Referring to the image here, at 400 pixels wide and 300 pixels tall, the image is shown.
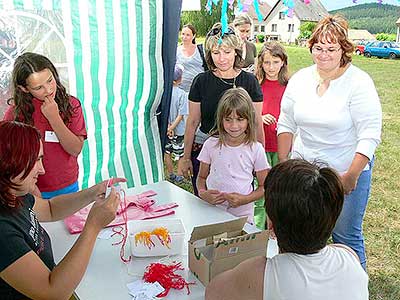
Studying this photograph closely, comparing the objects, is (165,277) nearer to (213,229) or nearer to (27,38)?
(213,229)

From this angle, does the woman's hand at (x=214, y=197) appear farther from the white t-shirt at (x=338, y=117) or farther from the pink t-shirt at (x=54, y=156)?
the pink t-shirt at (x=54, y=156)

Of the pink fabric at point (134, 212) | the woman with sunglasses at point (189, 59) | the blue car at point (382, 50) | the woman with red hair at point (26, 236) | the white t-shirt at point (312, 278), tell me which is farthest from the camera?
the blue car at point (382, 50)

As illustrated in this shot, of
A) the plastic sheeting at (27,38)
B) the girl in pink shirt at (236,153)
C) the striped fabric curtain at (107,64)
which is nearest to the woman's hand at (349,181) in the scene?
Answer: the girl in pink shirt at (236,153)

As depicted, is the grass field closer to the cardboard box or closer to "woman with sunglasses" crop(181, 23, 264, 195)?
"woman with sunglasses" crop(181, 23, 264, 195)

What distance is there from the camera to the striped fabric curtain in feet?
8.75

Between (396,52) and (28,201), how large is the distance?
17.8m

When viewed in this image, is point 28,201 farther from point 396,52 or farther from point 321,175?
→ point 396,52

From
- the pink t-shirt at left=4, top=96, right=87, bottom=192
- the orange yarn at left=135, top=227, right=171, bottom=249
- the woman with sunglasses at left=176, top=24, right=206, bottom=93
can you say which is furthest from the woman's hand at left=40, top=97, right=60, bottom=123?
the woman with sunglasses at left=176, top=24, right=206, bottom=93

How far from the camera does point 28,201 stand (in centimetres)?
154

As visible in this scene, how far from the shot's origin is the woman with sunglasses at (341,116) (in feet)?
6.46

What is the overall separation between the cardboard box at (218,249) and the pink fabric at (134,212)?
0.43 meters

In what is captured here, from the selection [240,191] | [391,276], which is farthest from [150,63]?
[391,276]

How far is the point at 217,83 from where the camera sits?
253cm

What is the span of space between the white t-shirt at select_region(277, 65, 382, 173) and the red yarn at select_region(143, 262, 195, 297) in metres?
0.96
